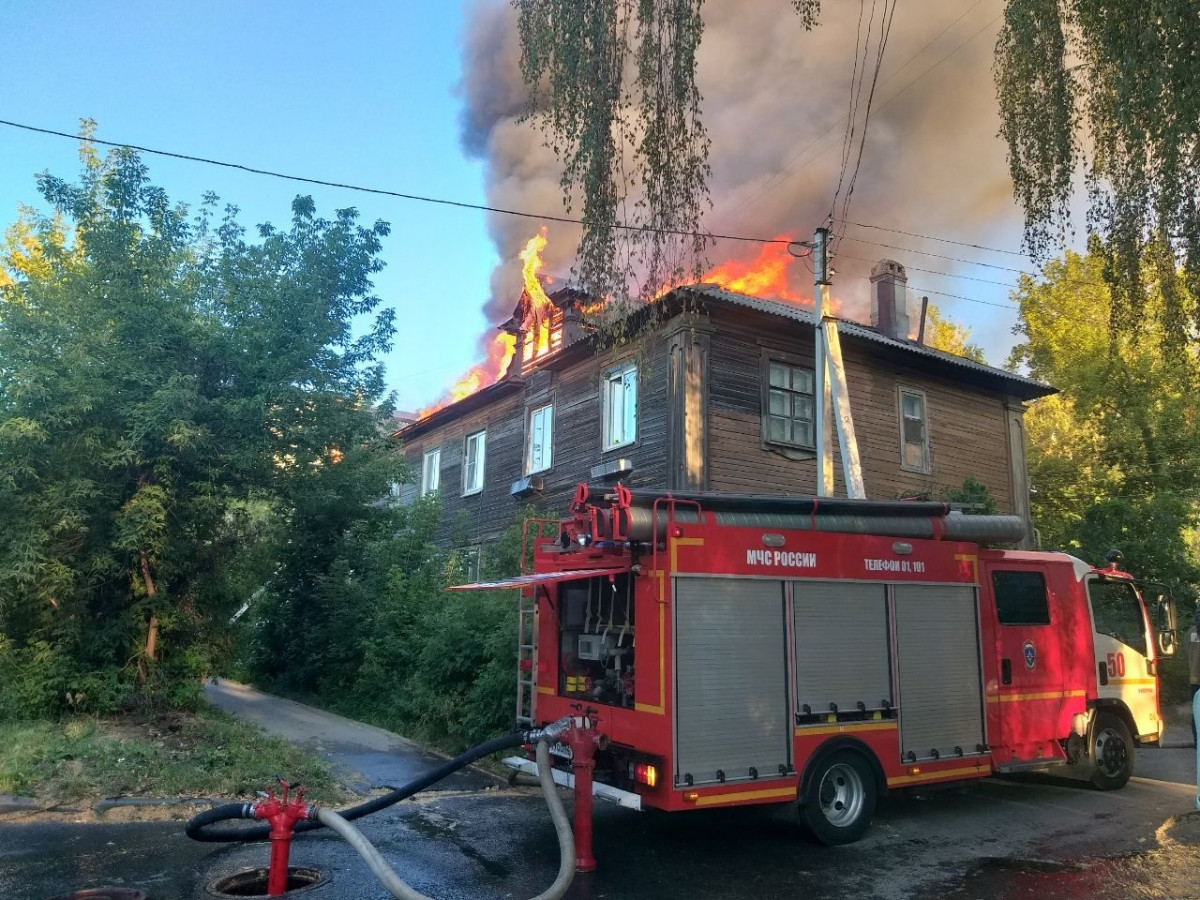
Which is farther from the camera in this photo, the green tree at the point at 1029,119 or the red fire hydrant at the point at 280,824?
the green tree at the point at 1029,119

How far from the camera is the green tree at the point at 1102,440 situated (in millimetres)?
18766

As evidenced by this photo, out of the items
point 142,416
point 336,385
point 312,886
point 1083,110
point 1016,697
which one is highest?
point 1083,110

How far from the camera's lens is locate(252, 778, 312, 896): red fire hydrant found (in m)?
5.37

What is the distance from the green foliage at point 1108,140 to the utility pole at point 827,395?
470cm

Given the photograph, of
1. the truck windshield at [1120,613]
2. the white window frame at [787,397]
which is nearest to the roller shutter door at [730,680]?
the truck windshield at [1120,613]

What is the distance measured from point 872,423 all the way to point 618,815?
11581mm

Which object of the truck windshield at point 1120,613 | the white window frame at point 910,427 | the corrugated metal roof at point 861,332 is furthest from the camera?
the white window frame at point 910,427

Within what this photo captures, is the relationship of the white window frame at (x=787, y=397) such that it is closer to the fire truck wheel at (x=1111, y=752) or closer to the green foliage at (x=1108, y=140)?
the fire truck wheel at (x=1111, y=752)

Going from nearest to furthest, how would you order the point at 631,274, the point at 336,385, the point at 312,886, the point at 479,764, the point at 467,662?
the point at 312,886 → the point at 631,274 → the point at 479,764 → the point at 467,662 → the point at 336,385

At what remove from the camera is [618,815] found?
26.1ft

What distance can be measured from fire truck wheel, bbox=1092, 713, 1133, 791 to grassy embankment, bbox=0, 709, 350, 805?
309 inches

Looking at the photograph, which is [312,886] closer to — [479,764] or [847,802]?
[847,802]

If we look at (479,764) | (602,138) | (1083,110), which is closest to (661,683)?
(602,138)

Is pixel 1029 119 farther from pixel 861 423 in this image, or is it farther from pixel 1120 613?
pixel 861 423
